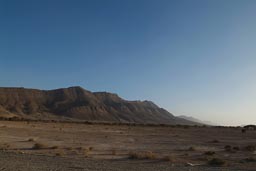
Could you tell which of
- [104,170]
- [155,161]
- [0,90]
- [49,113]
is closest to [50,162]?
[104,170]

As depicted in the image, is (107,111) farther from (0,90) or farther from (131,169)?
(131,169)

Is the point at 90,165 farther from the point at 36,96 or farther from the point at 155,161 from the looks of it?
the point at 36,96

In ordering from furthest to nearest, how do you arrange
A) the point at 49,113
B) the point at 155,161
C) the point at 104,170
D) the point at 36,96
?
1. the point at 36,96
2. the point at 49,113
3. the point at 155,161
4. the point at 104,170

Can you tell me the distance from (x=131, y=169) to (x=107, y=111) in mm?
177197

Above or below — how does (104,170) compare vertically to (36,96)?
below

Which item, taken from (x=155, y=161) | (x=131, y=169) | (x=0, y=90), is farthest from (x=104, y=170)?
(x=0, y=90)

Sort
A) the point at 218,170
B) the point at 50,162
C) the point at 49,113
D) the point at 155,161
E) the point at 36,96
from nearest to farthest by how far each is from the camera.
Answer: the point at 218,170
the point at 50,162
the point at 155,161
the point at 49,113
the point at 36,96

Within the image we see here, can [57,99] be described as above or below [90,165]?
above

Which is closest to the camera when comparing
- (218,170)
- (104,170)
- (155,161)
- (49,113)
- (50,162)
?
(104,170)

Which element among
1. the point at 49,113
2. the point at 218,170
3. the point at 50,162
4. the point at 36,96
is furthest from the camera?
the point at 36,96

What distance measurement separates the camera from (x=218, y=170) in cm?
1897

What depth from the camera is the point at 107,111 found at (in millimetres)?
195000

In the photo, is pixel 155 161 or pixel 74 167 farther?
pixel 155 161

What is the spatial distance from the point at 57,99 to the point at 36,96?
11.4 metres
